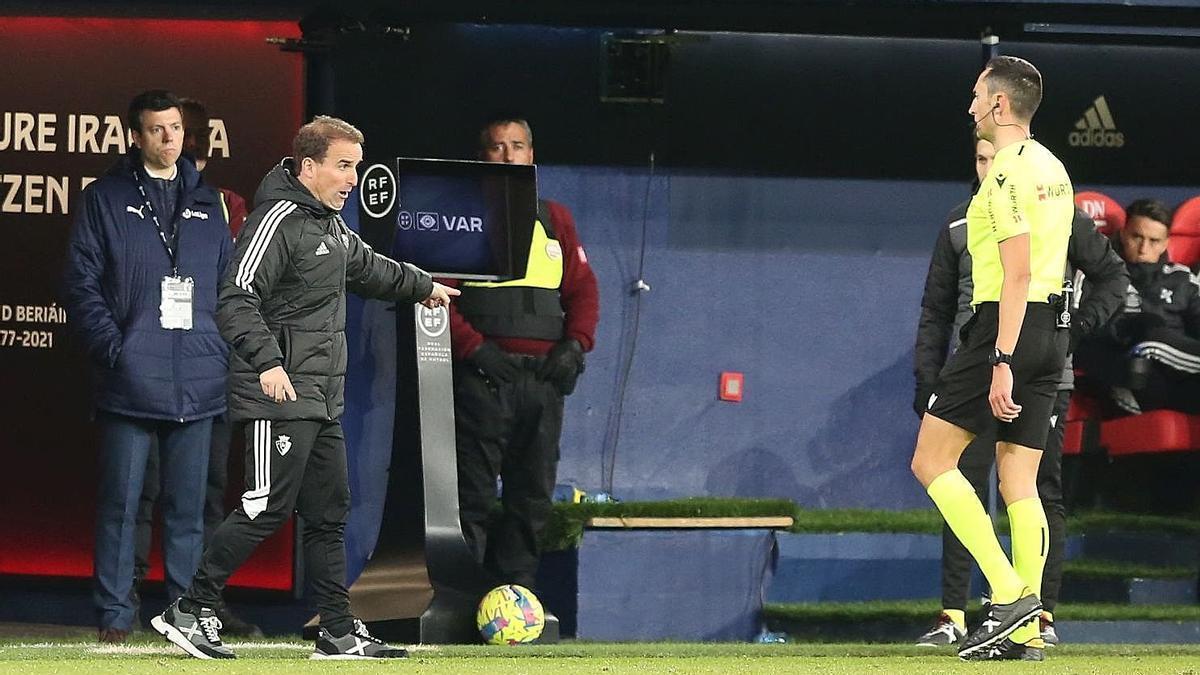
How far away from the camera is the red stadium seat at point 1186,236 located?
10.7 m

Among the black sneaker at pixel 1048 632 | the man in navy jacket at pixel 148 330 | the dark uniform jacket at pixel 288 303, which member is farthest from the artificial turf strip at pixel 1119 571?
the dark uniform jacket at pixel 288 303

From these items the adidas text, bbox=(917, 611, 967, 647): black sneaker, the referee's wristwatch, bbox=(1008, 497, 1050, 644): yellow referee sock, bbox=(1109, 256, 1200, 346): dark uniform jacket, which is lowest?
bbox=(917, 611, 967, 647): black sneaker

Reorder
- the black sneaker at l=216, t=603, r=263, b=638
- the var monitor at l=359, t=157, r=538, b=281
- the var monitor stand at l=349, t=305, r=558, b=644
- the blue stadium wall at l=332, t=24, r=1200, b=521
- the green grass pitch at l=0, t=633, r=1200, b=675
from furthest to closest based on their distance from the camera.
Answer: the blue stadium wall at l=332, t=24, r=1200, b=521 → the black sneaker at l=216, t=603, r=263, b=638 → the var monitor at l=359, t=157, r=538, b=281 → the var monitor stand at l=349, t=305, r=558, b=644 → the green grass pitch at l=0, t=633, r=1200, b=675

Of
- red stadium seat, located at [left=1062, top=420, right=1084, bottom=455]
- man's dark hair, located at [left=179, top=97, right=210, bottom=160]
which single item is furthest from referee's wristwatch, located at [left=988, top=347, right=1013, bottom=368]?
man's dark hair, located at [left=179, top=97, right=210, bottom=160]

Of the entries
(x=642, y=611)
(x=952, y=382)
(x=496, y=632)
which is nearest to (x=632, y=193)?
(x=642, y=611)

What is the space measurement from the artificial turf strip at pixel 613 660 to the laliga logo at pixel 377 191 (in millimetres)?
1917

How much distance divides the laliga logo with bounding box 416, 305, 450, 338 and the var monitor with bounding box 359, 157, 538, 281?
199 millimetres

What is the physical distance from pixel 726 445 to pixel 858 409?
699 mm

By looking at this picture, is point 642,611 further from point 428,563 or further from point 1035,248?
point 1035,248

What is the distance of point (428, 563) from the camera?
341 inches

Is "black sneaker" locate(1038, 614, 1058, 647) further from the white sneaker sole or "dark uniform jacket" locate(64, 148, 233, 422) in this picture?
"dark uniform jacket" locate(64, 148, 233, 422)

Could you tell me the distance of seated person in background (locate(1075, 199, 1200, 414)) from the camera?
10312mm

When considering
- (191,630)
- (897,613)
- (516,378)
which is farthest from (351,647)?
(897,613)

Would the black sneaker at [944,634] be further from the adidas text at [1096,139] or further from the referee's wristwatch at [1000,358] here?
the adidas text at [1096,139]
